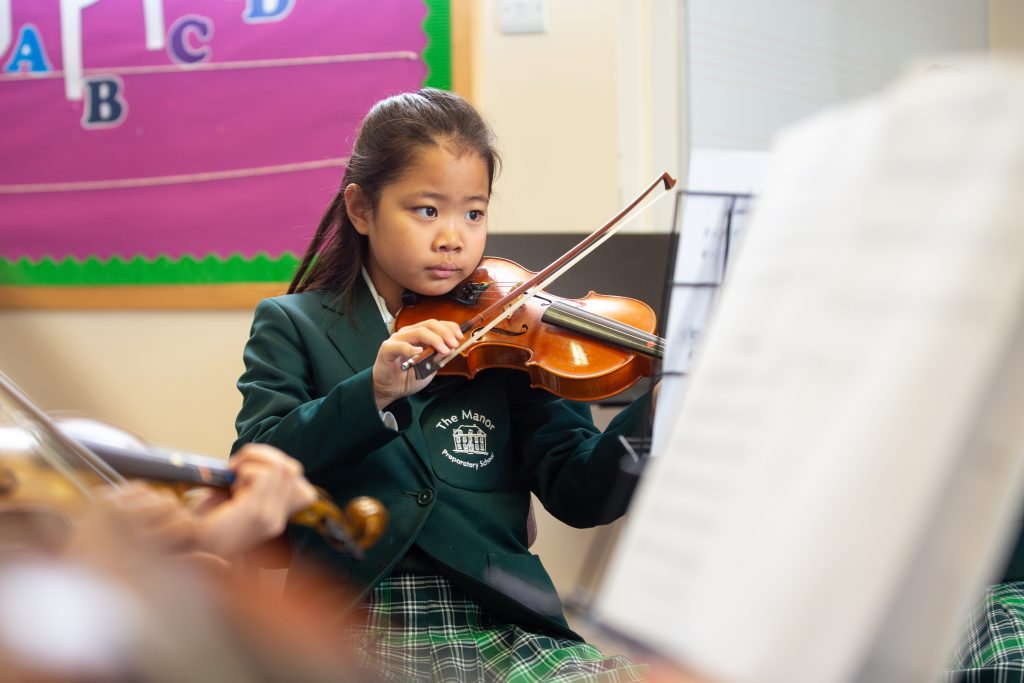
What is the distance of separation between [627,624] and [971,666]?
23.3 inches

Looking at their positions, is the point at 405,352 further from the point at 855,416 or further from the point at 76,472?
the point at 855,416

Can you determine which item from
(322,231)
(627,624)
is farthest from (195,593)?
(322,231)

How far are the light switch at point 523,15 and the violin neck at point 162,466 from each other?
1342 millimetres

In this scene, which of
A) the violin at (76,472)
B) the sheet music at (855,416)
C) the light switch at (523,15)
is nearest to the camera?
the sheet music at (855,416)

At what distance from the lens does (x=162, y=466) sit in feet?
2.14

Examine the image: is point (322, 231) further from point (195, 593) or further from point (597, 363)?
point (195, 593)

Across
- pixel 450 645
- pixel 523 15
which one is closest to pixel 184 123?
pixel 523 15

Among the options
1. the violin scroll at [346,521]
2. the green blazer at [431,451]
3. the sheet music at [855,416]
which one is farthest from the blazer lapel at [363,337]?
the sheet music at [855,416]

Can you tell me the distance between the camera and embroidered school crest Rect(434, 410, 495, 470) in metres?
1.01

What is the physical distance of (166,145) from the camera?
1839 millimetres

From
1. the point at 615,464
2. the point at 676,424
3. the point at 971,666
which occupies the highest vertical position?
the point at 676,424

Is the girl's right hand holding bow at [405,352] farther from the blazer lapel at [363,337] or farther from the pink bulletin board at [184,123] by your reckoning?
the pink bulletin board at [184,123]

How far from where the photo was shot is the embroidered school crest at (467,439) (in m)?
1.01

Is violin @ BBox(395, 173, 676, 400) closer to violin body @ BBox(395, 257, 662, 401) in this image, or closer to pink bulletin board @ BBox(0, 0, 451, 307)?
violin body @ BBox(395, 257, 662, 401)
